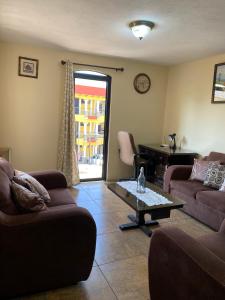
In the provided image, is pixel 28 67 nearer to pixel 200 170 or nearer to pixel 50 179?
pixel 50 179

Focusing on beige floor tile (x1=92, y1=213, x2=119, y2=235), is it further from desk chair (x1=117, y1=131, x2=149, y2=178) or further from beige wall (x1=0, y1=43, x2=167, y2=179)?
beige wall (x1=0, y1=43, x2=167, y2=179)

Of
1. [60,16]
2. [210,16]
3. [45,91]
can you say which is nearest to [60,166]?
[45,91]

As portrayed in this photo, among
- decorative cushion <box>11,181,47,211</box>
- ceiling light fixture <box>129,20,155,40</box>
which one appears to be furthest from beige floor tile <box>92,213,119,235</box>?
ceiling light fixture <box>129,20,155,40</box>

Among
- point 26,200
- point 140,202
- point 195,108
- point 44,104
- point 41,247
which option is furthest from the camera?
point 195,108

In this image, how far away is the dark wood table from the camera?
2.48m

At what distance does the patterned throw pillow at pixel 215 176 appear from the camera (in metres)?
3.27

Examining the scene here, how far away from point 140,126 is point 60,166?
5.99 feet

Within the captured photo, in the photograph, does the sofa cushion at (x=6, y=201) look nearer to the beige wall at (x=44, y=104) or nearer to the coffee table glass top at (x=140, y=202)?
the coffee table glass top at (x=140, y=202)

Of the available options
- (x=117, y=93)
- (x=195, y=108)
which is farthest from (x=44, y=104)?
(x=195, y=108)

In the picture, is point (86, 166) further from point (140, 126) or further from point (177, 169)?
point (177, 169)

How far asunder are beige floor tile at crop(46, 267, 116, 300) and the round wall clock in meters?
3.68

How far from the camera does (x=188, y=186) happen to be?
11.0 feet

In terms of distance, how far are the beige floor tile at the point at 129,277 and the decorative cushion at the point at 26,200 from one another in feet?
2.81

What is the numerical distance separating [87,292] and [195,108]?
348 centimetres
